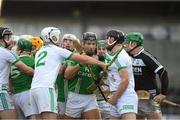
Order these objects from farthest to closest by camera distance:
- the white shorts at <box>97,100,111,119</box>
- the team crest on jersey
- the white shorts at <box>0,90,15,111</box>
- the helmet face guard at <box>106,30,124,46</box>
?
the white shorts at <box>97,100,111,119</box>, the team crest on jersey, the white shorts at <box>0,90,15,111</box>, the helmet face guard at <box>106,30,124,46</box>

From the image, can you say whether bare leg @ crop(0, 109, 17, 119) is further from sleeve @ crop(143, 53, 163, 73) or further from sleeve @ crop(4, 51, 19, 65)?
sleeve @ crop(143, 53, 163, 73)

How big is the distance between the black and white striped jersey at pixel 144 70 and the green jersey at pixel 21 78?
1.75 metres

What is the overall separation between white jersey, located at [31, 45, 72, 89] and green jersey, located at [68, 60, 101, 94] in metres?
0.93

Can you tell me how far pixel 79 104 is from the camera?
35.9 feet

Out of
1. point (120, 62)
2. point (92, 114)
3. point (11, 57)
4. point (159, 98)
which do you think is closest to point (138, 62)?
point (159, 98)

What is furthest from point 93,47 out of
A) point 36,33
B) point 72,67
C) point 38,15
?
point 38,15

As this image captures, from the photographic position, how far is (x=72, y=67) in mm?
10617

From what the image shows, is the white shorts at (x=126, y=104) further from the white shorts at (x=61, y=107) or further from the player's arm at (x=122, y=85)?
the white shorts at (x=61, y=107)

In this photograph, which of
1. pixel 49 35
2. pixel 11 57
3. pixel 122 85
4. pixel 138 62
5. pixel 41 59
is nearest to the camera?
pixel 122 85

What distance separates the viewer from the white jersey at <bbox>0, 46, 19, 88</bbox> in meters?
10.4

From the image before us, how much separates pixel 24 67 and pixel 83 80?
41.5 inches

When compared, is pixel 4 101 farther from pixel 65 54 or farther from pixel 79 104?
pixel 65 54

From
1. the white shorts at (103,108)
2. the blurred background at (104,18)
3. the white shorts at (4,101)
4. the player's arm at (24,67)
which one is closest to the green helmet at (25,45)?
the player's arm at (24,67)

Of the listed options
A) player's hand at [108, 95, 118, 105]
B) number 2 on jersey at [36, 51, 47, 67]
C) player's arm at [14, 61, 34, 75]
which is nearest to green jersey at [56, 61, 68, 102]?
player's arm at [14, 61, 34, 75]
